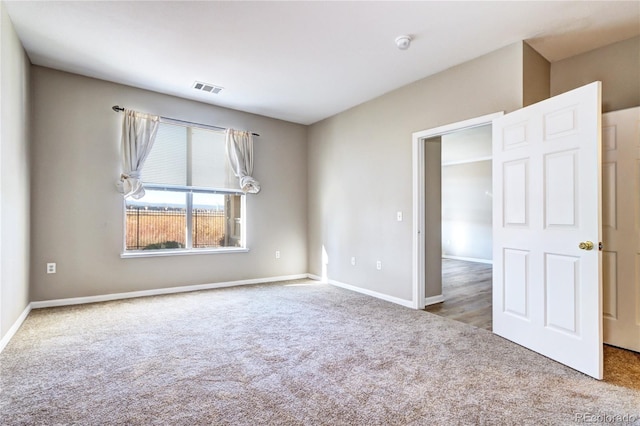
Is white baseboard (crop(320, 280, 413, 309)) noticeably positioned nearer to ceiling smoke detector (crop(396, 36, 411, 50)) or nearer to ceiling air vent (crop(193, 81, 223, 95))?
ceiling smoke detector (crop(396, 36, 411, 50))

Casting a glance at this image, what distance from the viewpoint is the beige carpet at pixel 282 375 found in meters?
1.81

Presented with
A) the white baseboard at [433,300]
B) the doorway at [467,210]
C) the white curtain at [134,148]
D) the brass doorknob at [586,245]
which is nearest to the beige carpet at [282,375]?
the white baseboard at [433,300]

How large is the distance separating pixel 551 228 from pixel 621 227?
84 cm

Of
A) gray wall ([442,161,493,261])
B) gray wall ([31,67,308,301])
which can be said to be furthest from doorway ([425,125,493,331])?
gray wall ([31,67,308,301])

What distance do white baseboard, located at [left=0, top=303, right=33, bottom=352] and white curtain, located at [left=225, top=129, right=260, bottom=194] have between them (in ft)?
9.67

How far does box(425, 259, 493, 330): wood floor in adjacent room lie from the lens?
11.9ft

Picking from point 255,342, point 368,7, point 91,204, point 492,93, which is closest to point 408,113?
point 492,93

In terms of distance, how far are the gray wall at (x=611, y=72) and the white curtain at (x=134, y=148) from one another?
4935 mm

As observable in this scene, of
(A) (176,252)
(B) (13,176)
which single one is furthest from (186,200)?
A: (B) (13,176)

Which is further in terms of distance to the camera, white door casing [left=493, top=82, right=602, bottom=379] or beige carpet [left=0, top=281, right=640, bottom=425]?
white door casing [left=493, top=82, right=602, bottom=379]

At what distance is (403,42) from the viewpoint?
3.06 meters

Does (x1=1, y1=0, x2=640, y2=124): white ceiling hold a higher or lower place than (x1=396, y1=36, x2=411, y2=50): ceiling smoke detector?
higher

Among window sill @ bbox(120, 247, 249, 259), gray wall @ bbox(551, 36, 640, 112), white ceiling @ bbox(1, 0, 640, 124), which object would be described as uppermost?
white ceiling @ bbox(1, 0, 640, 124)

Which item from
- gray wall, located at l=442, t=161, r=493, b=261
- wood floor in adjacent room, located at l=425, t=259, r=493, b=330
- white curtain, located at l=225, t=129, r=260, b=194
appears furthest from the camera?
gray wall, located at l=442, t=161, r=493, b=261
